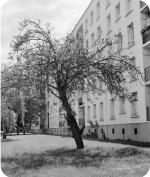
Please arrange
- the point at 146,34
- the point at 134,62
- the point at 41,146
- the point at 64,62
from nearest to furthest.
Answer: the point at 64,62 → the point at 41,146 → the point at 146,34 → the point at 134,62

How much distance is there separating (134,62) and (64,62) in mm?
9655

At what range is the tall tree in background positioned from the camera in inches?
611

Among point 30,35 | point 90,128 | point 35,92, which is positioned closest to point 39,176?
point 35,92

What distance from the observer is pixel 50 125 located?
62312 mm

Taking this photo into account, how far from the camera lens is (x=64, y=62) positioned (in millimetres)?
15680

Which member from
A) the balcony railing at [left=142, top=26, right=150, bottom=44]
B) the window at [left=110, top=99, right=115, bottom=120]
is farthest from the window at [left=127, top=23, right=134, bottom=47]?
the window at [left=110, top=99, right=115, bottom=120]

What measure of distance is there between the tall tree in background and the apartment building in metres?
1.22

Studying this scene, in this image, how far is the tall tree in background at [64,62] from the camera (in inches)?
611

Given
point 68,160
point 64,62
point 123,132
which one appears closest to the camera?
point 68,160

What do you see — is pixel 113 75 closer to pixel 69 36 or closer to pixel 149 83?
pixel 69 36

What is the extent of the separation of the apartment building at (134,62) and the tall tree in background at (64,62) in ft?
3.99

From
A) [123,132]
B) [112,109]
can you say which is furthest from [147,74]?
[112,109]

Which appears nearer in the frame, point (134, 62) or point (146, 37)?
point (146, 37)

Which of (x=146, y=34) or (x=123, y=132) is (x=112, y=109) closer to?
(x=123, y=132)
